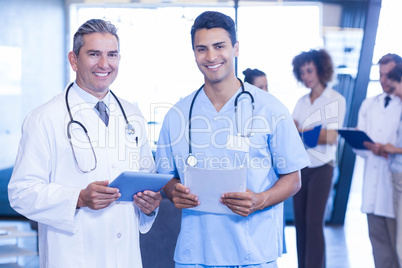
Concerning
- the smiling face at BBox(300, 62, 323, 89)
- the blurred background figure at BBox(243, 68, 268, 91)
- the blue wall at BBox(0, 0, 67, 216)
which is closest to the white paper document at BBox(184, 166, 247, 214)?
the blurred background figure at BBox(243, 68, 268, 91)

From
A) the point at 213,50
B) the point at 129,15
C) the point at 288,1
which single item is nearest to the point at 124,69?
the point at 129,15

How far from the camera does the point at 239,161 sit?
5.47 ft

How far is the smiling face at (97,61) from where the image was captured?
165cm

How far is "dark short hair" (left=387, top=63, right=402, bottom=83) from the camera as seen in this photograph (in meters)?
3.05

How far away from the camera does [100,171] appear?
164cm

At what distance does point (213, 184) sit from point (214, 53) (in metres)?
0.45

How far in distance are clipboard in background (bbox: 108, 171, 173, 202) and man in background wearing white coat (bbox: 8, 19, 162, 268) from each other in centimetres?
2

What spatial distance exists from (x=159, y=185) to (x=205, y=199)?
0.52 ft

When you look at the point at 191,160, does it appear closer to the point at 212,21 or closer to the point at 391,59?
the point at 212,21

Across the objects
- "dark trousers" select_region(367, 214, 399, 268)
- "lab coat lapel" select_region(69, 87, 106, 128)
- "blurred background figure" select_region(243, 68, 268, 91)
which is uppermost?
"blurred background figure" select_region(243, 68, 268, 91)

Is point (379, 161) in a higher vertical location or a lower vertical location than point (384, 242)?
higher

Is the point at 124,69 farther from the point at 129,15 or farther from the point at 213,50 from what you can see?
the point at 213,50

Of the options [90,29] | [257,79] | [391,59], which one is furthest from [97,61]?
[391,59]

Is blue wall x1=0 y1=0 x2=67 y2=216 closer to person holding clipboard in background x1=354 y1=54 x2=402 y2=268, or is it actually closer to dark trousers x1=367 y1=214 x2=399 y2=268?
person holding clipboard in background x1=354 y1=54 x2=402 y2=268
